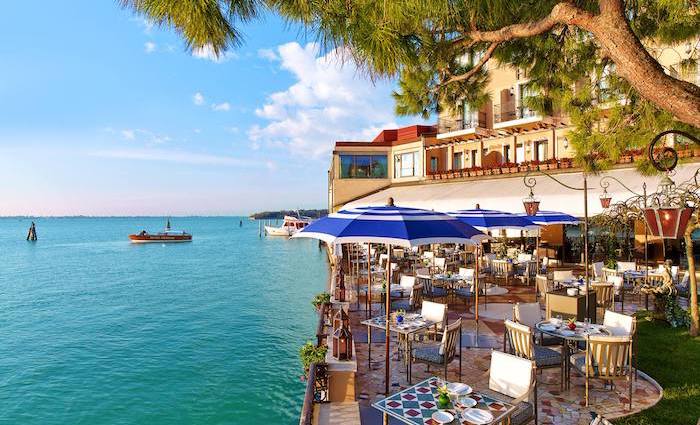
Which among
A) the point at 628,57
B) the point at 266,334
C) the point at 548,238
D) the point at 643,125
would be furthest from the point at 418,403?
the point at 548,238

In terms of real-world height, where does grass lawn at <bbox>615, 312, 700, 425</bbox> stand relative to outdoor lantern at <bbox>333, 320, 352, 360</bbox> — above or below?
below

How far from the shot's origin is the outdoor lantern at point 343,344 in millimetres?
7898

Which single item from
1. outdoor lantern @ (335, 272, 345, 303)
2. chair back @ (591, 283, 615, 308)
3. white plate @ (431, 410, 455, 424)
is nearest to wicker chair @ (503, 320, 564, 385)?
white plate @ (431, 410, 455, 424)

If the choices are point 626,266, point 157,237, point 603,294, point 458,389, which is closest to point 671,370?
point 603,294

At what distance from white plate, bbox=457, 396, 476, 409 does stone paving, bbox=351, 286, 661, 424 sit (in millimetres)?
1825

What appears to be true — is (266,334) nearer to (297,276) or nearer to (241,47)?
(241,47)

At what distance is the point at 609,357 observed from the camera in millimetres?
7055

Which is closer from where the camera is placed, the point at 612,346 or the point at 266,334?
the point at 612,346

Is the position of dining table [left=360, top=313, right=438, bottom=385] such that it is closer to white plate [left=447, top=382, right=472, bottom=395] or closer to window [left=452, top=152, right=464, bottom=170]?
white plate [left=447, top=382, right=472, bottom=395]

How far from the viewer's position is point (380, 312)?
44.0ft

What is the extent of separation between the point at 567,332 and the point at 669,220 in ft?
13.1

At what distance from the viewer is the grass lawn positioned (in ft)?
22.2

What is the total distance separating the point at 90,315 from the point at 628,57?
29220 millimetres

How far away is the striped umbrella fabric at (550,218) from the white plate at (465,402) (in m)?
11.8
